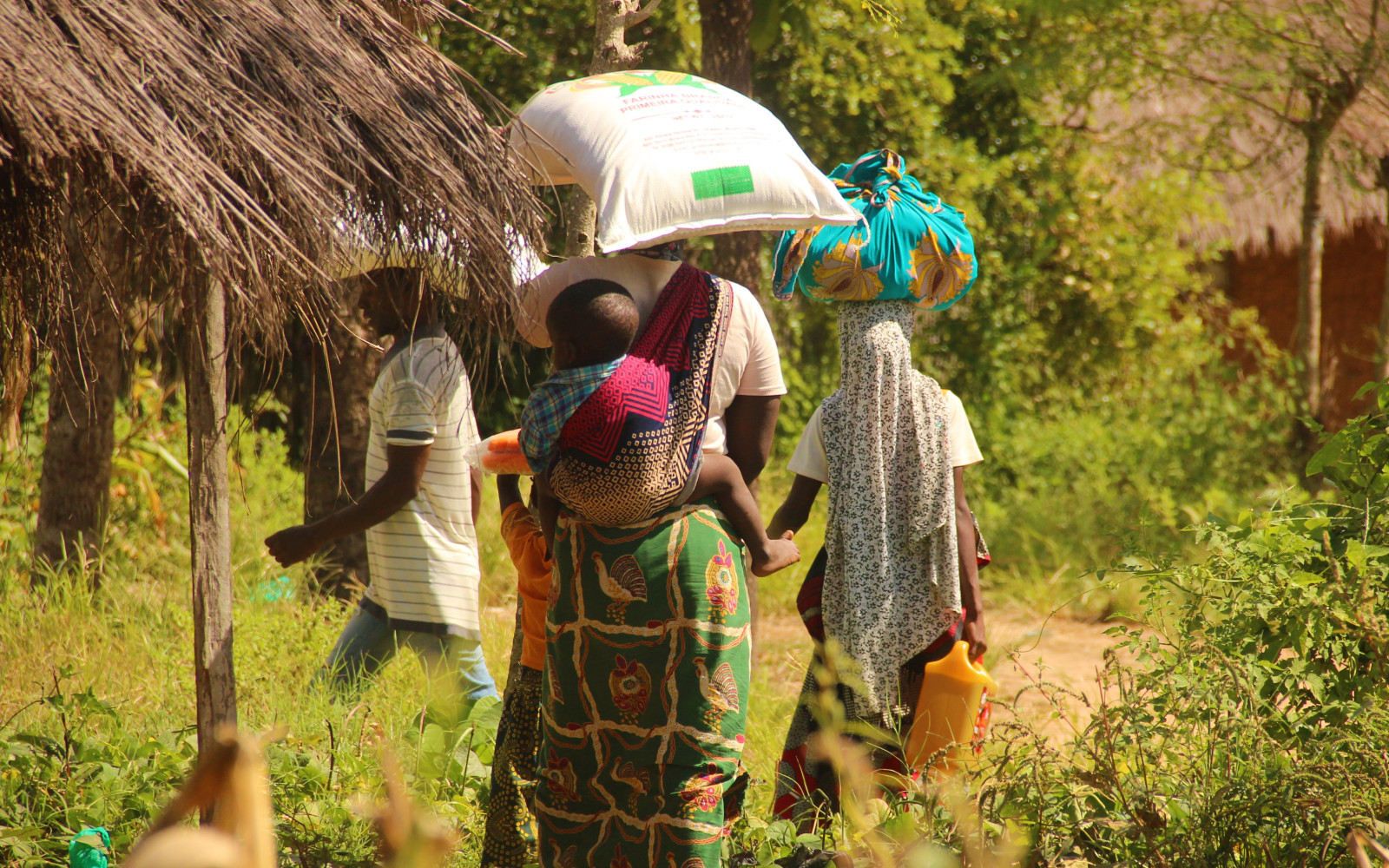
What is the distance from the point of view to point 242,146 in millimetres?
2268

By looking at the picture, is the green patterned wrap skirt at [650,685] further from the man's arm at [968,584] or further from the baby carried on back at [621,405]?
the man's arm at [968,584]

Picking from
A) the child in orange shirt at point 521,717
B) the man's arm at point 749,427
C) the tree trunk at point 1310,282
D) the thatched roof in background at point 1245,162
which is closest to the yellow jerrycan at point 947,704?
the man's arm at point 749,427

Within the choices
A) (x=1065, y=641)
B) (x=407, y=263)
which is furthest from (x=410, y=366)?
(x=1065, y=641)

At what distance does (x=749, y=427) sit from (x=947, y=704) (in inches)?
39.7

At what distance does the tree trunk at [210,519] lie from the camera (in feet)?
8.97

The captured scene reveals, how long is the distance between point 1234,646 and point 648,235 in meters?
1.57

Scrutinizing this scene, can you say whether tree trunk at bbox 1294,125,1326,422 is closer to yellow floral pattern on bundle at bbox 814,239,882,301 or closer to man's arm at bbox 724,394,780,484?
yellow floral pattern on bundle at bbox 814,239,882,301

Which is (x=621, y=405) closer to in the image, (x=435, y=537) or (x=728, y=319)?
(x=728, y=319)

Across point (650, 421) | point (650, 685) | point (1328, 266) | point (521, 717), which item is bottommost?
point (521, 717)

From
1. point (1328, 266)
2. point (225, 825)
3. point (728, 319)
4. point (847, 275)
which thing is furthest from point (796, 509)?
point (1328, 266)

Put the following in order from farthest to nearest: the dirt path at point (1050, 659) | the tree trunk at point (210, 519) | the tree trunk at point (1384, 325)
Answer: the tree trunk at point (1384, 325) → the dirt path at point (1050, 659) → the tree trunk at point (210, 519)

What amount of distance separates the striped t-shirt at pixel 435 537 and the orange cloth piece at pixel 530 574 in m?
0.65

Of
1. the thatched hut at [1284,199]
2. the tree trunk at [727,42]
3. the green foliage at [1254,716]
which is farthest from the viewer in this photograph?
the thatched hut at [1284,199]

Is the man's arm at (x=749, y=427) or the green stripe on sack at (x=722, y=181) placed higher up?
the green stripe on sack at (x=722, y=181)
